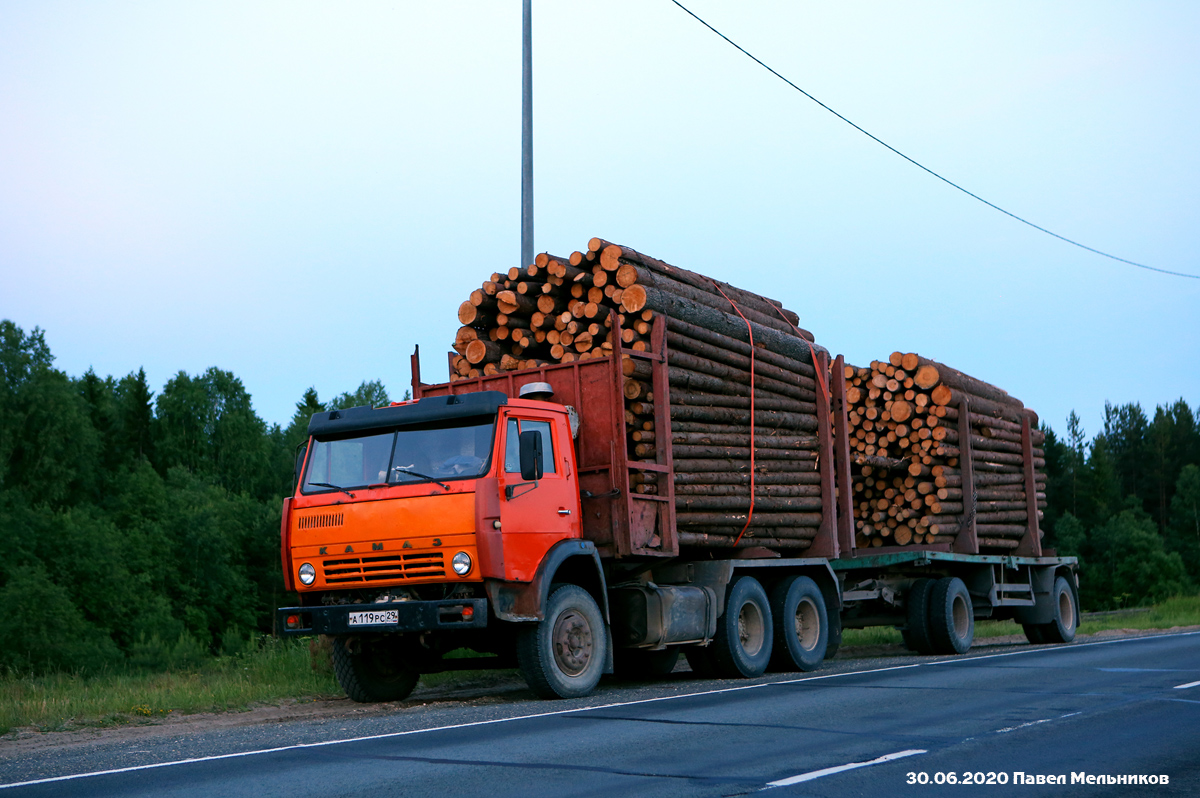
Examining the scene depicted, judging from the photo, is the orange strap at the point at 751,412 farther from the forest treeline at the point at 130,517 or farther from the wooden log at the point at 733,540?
the forest treeline at the point at 130,517

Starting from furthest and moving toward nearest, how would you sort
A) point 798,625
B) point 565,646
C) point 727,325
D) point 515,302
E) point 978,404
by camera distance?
point 978,404 < point 798,625 < point 727,325 < point 515,302 < point 565,646

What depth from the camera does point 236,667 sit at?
1706 cm

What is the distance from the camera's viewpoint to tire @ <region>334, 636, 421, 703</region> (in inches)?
492

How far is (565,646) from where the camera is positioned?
11.7 m

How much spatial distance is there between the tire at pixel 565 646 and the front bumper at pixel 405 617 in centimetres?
76

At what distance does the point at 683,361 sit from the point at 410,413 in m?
3.73

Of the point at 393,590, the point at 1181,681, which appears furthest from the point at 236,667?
the point at 1181,681

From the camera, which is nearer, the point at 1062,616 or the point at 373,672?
the point at 373,672

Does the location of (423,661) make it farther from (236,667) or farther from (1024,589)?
(1024,589)

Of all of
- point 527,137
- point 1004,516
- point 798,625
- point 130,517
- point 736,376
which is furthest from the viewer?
point 130,517

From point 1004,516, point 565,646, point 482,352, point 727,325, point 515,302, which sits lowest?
point 565,646

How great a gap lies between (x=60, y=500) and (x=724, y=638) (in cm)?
5305

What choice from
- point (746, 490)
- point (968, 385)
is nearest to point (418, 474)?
point (746, 490)

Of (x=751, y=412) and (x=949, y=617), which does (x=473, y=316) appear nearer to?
(x=751, y=412)
